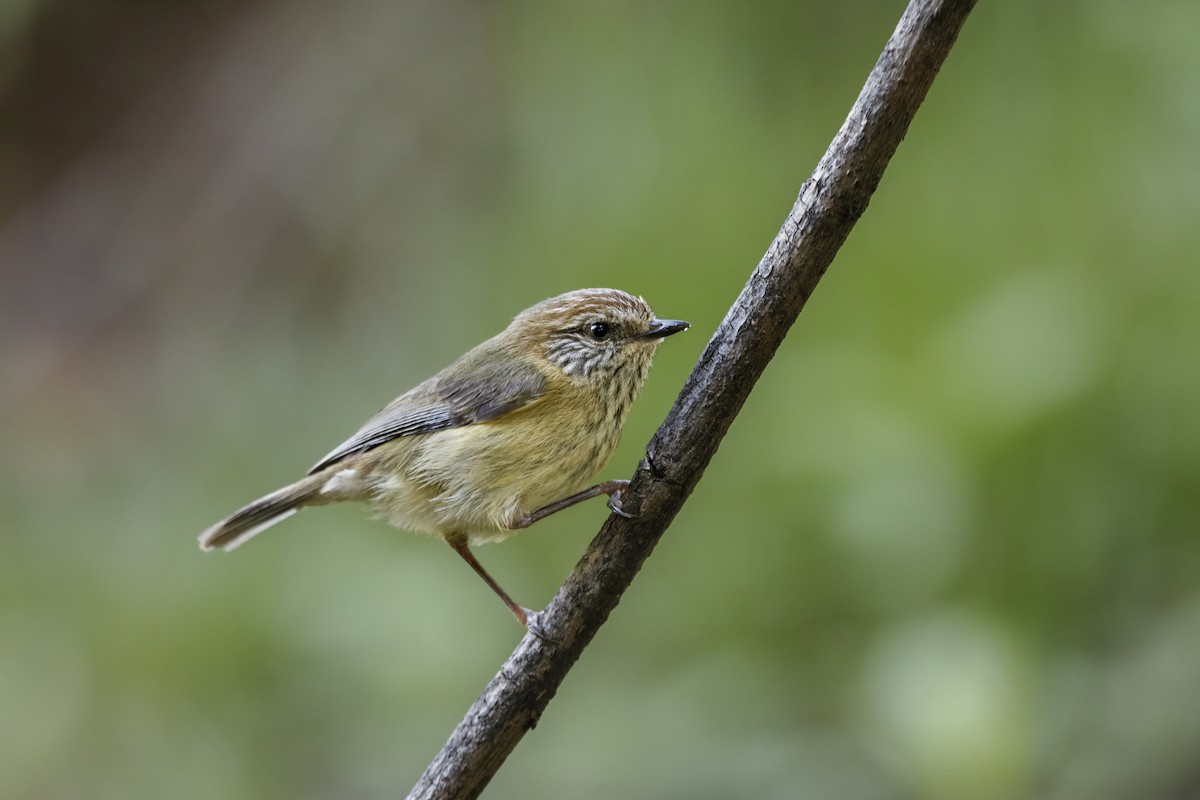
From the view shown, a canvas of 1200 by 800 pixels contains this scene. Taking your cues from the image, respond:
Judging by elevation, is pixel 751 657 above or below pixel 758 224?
below

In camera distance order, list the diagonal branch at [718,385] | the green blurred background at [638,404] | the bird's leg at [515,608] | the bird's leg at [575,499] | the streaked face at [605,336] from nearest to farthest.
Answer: the diagonal branch at [718,385] < the bird's leg at [515,608] < the bird's leg at [575,499] < the streaked face at [605,336] < the green blurred background at [638,404]

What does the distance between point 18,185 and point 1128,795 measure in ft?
26.2

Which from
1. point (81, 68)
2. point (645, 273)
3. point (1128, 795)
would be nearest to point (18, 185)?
point (81, 68)

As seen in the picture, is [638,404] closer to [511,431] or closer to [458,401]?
[458,401]

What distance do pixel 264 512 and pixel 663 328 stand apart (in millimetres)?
1559

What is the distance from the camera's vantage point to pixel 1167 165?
13.4 ft

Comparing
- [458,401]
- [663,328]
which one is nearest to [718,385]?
[663,328]

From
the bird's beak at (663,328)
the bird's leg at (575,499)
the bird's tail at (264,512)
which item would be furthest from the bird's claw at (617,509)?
the bird's tail at (264,512)

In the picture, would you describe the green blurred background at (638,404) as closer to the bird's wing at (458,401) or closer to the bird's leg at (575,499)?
the bird's leg at (575,499)

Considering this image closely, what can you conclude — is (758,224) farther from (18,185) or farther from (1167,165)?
(18,185)

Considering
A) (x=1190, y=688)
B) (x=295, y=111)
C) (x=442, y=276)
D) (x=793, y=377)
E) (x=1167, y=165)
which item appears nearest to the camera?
(x=1190, y=688)

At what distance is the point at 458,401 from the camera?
363 cm

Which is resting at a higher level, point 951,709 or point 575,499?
point 575,499

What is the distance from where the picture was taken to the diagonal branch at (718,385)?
2189 millimetres
